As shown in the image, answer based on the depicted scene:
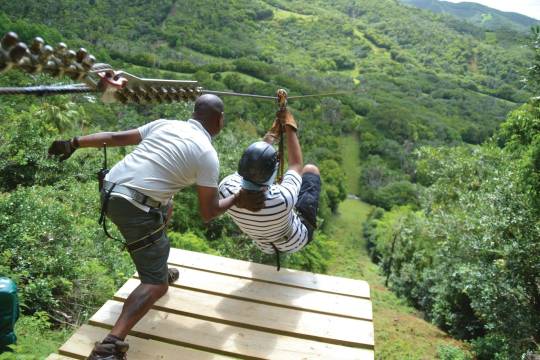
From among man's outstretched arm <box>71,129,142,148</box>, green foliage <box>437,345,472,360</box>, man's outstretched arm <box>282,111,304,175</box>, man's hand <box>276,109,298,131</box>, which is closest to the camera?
man's outstretched arm <box>71,129,142,148</box>

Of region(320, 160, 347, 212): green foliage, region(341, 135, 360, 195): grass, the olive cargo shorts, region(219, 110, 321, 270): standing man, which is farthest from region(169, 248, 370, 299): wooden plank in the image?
region(341, 135, 360, 195): grass

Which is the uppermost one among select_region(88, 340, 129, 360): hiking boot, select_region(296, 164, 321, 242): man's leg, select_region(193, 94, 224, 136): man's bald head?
select_region(193, 94, 224, 136): man's bald head

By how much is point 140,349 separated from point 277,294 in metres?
1.08

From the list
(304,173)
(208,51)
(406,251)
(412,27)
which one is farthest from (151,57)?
(412,27)

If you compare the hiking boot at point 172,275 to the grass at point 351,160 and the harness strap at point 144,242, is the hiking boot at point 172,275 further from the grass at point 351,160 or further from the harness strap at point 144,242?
the grass at point 351,160

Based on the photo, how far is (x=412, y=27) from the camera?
145 m

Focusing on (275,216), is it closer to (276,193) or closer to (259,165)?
(276,193)

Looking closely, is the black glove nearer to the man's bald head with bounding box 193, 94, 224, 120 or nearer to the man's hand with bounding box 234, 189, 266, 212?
the man's bald head with bounding box 193, 94, 224, 120

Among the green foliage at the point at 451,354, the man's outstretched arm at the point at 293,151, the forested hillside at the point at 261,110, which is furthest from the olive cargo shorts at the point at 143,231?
the green foliage at the point at 451,354

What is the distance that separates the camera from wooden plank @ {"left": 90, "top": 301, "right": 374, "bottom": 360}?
106 inches

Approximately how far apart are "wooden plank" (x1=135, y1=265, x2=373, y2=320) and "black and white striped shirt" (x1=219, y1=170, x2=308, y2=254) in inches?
13.1

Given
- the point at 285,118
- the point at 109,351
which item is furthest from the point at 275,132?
the point at 109,351

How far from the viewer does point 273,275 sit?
144 inches

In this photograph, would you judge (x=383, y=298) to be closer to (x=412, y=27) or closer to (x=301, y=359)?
(x=301, y=359)
